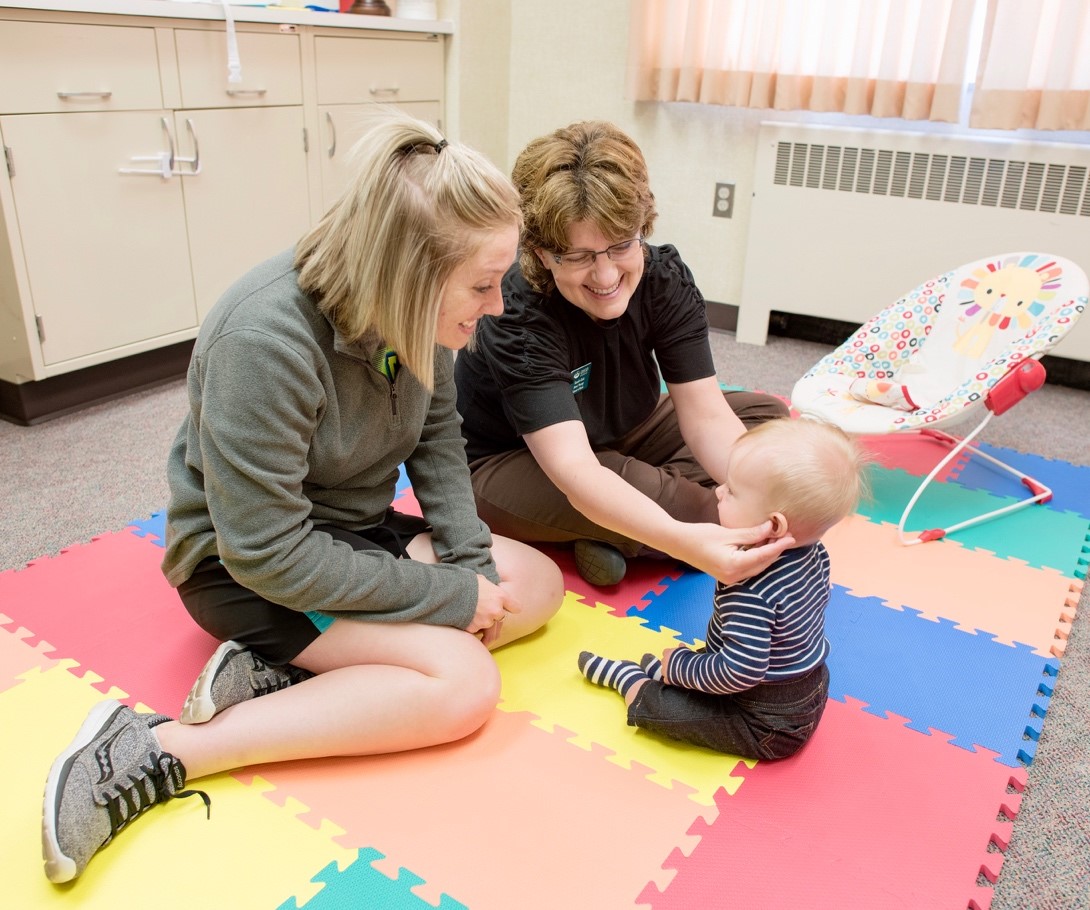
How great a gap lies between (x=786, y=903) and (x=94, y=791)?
2.70 feet

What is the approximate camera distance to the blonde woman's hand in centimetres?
134

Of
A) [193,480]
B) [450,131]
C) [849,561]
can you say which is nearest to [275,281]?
[193,480]

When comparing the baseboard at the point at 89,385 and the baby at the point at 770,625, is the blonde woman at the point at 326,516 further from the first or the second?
the baseboard at the point at 89,385

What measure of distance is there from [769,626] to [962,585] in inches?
29.5

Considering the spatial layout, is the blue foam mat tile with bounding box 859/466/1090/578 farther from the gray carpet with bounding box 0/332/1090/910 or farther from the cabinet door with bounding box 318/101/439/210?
the cabinet door with bounding box 318/101/439/210

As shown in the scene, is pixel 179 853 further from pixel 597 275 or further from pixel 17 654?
pixel 597 275

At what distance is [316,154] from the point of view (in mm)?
2963

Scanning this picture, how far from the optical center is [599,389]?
168cm

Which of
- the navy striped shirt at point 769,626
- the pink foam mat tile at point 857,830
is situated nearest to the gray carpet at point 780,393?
the pink foam mat tile at point 857,830

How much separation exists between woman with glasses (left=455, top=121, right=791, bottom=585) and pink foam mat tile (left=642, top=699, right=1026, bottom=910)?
324 mm

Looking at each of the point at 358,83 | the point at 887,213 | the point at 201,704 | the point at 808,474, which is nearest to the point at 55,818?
the point at 201,704

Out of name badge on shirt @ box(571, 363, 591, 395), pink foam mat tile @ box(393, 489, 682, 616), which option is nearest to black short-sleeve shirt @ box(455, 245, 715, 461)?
name badge on shirt @ box(571, 363, 591, 395)

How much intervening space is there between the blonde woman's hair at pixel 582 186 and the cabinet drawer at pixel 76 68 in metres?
1.37

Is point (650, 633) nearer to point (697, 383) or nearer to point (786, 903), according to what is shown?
point (697, 383)
